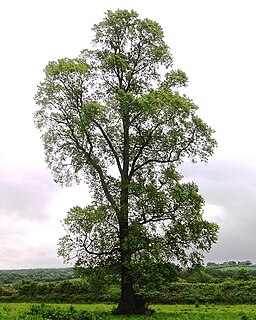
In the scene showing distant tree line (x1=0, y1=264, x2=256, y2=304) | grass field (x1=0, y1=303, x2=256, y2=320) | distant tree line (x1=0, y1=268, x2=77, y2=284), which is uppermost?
distant tree line (x1=0, y1=268, x2=77, y2=284)

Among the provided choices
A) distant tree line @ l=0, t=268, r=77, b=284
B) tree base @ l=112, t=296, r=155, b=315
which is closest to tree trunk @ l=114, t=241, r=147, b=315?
tree base @ l=112, t=296, r=155, b=315

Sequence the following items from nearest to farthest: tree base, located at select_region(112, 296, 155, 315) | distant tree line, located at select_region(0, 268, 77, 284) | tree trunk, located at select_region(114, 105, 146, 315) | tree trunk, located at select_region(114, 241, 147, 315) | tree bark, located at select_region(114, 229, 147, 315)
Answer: tree trunk, located at select_region(114, 105, 146, 315) → tree bark, located at select_region(114, 229, 147, 315) → tree trunk, located at select_region(114, 241, 147, 315) → tree base, located at select_region(112, 296, 155, 315) → distant tree line, located at select_region(0, 268, 77, 284)

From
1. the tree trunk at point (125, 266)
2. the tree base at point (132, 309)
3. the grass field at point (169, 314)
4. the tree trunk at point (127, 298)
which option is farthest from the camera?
the tree base at point (132, 309)

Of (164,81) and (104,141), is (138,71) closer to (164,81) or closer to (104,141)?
(164,81)

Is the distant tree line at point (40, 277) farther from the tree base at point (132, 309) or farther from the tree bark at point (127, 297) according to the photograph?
the tree base at point (132, 309)

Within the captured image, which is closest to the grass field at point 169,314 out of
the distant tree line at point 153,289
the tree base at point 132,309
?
the tree base at point 132,309

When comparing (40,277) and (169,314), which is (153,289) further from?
(40,277)

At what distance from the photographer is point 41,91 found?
30.8 metres

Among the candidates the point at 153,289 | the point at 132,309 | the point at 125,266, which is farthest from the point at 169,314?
the point at 125,266

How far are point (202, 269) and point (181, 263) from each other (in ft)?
5.00

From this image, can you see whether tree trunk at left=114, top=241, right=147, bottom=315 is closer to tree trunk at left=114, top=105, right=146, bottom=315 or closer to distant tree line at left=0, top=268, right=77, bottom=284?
tree trunk at left=114, top=105, right=146, bottom=315

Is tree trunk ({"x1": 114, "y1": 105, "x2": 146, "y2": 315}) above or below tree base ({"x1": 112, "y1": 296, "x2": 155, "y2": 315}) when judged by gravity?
above

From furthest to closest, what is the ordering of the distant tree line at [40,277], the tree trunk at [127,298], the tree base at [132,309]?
the distant tree line at [40,277], the tree base at [132,309], the tree trunk at [127,298]

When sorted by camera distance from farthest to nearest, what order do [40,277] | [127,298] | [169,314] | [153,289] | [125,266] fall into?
[40,277]
[127,298]
[169,314]
[125,266]
[153,289]
